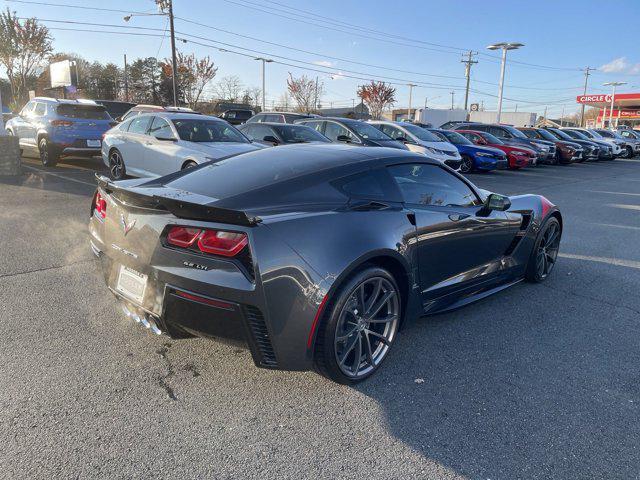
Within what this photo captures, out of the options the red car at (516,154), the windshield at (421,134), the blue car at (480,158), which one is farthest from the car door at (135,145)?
the red car at (516,154)

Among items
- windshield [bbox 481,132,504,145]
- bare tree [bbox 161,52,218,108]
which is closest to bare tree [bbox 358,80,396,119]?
bare tree [bbox 161,52,218,108]

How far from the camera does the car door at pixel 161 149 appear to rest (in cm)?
838

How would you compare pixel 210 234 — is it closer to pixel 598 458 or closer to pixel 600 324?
pixel 598 458

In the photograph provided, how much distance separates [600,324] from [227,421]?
10.5 feet

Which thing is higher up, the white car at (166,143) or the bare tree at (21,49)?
the bare tree at (21,49)

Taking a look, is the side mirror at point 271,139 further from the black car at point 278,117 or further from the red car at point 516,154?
the red car at point 516,154

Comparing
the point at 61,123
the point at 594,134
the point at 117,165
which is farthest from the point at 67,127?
the point at 594,134

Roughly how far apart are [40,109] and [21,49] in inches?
1397

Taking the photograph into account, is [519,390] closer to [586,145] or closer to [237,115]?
[237,115]

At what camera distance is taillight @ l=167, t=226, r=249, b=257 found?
8.25 feet

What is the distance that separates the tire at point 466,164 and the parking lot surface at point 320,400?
12067 mm

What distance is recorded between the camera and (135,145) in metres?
9.27

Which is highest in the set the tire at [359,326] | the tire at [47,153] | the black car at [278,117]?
the black car at [278,117]

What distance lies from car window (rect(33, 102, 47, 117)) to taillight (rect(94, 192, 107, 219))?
399 inches
